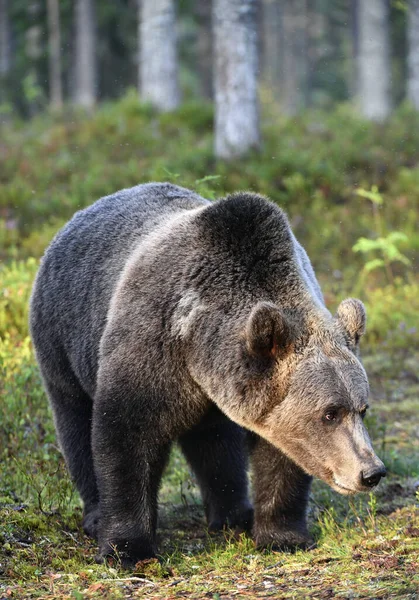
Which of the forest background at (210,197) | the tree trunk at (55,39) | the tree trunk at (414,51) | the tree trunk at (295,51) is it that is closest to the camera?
the forest background at (210,197)

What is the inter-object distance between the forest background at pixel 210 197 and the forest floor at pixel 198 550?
2 centimetres

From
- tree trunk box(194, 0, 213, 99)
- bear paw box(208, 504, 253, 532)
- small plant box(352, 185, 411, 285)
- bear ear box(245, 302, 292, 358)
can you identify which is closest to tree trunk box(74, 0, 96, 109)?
tree trunk box(194, 0, 213, 99)

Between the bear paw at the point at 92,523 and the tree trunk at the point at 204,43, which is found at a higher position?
the tree trunk at the point at 204,43

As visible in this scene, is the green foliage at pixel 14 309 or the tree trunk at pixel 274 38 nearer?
the green foliage at pixel 14 309

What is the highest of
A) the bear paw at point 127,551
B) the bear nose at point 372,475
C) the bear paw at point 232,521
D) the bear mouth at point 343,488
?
the bear nose at point 372,475

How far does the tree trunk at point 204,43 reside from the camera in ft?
99.4

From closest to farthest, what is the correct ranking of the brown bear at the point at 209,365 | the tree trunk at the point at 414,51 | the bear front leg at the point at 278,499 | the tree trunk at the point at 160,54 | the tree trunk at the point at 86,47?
the brown bear at the point at 209,365, the bear front leg at the point at 278,499, the tree trunk at the point at 160,54, the tree trunk at the point at 414,51, the tree trunk at the point at 86,47

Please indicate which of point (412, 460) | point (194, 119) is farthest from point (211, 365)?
point (194, 119)

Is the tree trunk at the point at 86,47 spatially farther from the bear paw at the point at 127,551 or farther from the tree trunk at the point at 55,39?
the bear paw at the point at 127,551

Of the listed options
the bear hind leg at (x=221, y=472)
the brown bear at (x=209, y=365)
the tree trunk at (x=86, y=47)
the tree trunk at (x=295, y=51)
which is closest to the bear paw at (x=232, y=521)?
the bear hind leg at (x=221, y=472)

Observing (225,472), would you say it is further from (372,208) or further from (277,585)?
(372,208)

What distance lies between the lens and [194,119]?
17.8m

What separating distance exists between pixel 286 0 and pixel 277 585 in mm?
47966

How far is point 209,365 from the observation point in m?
5.07
